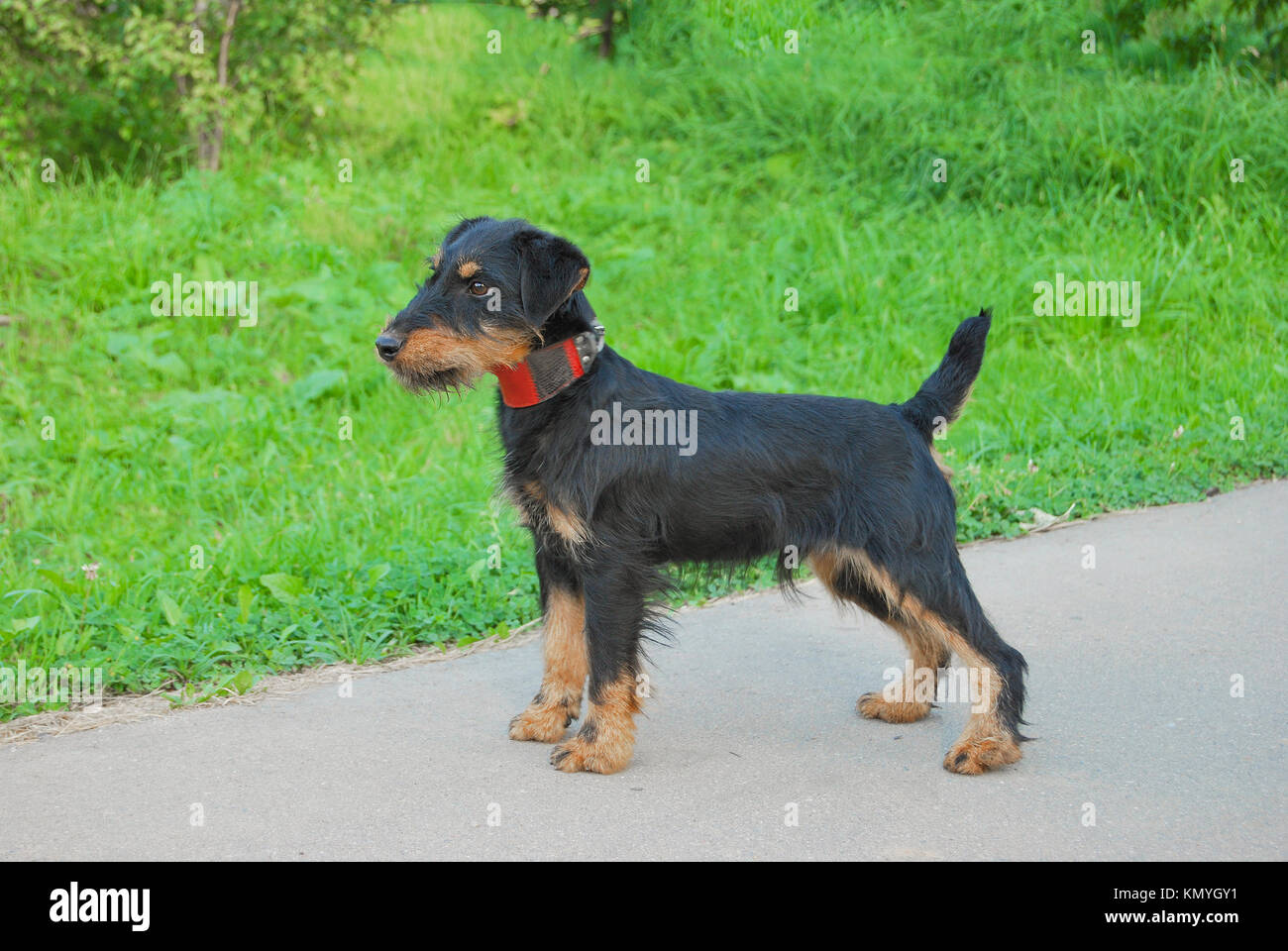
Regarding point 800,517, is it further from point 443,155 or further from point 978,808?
point 443,155

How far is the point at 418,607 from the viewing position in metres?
5.52

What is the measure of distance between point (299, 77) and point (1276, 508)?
28.1ft

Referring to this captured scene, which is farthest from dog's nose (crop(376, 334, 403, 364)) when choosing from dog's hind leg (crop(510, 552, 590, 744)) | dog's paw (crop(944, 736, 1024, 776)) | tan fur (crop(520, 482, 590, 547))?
dog's paw (crop(944, 736, 1024, 776))

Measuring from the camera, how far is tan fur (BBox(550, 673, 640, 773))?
4152 mm

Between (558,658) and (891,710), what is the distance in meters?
1.25

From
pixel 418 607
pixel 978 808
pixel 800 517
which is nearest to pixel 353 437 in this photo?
pixel 418 607

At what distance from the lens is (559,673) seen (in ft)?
14.8

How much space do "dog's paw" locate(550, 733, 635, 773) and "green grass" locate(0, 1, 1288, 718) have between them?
1363 millimetres

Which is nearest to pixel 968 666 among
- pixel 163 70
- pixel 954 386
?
pixel 954 386

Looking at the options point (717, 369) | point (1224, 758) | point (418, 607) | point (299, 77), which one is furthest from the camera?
point (299, 77)

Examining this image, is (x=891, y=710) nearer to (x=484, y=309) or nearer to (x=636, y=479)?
(x=636, y=479)

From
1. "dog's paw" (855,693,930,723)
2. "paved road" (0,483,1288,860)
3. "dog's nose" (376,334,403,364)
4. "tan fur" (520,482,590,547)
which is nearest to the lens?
"paved road" (0,483,1288,860)

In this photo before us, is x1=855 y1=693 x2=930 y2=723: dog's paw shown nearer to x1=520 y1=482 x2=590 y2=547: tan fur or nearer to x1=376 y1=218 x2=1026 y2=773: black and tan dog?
x1=376 y1=218 x2=1026 y2=773: black and tan dog

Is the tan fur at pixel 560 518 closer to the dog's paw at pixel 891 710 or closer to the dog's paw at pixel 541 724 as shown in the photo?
the dog's paw at pixel 541 724
